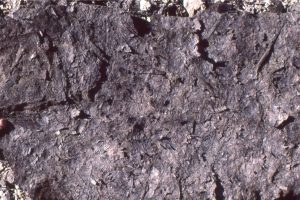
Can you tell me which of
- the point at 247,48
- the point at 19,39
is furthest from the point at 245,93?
the point at 19,39

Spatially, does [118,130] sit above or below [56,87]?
below

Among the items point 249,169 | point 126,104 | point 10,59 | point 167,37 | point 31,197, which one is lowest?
point 31,197

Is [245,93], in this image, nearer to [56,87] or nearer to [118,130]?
[118,130]

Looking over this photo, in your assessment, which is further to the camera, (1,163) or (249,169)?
(1,163)

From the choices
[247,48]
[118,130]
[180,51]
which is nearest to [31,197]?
[118,130]

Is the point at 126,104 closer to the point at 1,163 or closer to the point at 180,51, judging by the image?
the point at 180,51

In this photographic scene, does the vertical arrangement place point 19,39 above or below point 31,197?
above
